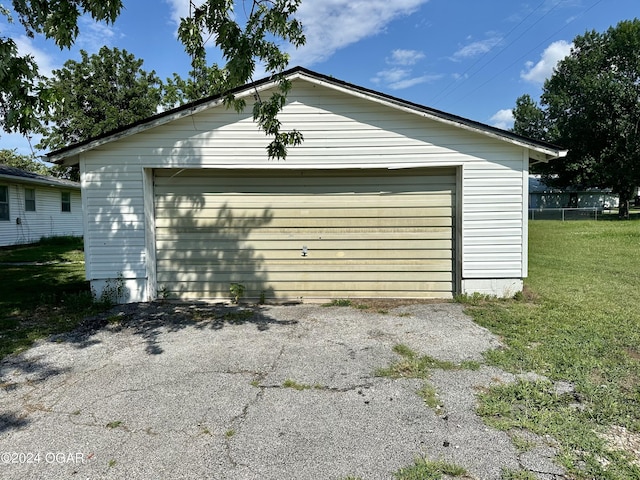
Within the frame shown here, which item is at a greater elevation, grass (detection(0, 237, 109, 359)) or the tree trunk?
the tree trunk

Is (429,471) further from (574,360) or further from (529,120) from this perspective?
(529,120)

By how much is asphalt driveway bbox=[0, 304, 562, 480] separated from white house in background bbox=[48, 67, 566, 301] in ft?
5.48

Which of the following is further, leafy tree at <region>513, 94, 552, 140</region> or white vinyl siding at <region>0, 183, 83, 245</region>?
leafy tree at <region>513, 94, 552, 140</region>

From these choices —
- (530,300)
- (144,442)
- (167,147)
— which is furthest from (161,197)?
(530,300)

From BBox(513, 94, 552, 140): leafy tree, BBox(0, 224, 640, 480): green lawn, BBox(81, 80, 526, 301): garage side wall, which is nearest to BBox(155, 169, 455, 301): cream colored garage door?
BBox(81, 80, 526, 301): garage side wall

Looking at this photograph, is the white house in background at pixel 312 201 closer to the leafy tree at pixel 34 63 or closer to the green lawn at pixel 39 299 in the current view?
the green lawn at pixel 39 299

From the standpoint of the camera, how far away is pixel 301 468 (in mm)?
2461

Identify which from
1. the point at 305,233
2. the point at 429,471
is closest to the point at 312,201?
the point at 305,233

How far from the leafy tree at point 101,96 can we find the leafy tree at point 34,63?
18.3 metres

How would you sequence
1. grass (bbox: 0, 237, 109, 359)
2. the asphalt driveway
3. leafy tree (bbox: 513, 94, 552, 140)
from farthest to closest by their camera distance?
leafy tree (bbox: 513, 94, 552, 140), grass (bbox: 0, 237, 109, 359), the asphalt driveway

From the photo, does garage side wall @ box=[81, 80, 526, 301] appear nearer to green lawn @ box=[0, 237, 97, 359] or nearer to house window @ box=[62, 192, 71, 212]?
green lawn @ box=[0, 237, 97, 359]

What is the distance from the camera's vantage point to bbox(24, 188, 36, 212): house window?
55.0 feet

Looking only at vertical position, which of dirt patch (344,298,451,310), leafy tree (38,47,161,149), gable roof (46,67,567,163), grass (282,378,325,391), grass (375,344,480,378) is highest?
leafy tree (38,47,161,149)

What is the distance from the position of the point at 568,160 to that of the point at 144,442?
35.0 metres
